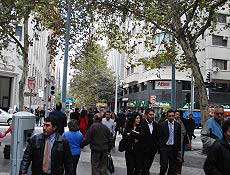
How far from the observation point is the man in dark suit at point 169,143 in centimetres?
860

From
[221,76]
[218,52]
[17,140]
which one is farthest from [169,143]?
[218,52]

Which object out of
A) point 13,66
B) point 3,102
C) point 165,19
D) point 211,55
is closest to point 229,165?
point 165,19

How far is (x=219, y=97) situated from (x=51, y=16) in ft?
101

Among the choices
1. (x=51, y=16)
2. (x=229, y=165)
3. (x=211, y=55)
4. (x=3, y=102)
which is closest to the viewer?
(x=229, y=165)

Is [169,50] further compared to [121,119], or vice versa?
[121,119]

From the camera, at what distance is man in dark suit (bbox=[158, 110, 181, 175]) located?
860cm

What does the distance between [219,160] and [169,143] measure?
4.60m

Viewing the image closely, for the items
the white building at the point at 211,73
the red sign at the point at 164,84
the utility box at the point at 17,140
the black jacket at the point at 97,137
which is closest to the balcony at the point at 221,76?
the white building at the point at 211,73

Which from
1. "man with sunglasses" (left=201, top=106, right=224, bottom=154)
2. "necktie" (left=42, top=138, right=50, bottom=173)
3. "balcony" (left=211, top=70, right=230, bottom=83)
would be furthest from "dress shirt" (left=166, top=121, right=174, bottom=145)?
"balcony" (left=211, top=70, right=230, bottom=83)

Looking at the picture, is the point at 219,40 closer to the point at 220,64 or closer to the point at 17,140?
the point at 220,64

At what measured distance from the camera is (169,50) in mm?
18578

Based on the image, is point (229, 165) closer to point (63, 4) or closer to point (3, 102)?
point (63, 4)

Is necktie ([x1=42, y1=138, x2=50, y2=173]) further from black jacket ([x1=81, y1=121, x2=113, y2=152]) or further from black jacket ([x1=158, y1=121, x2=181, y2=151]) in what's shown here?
black jacket ([x1=158, y1=121, x2=181, y2=151])

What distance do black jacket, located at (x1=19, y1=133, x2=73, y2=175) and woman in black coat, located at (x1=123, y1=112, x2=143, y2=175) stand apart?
11.7 ft
